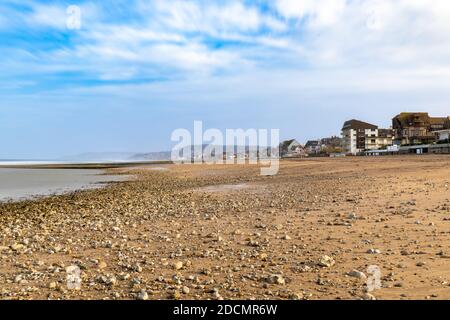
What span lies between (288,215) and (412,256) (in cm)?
615

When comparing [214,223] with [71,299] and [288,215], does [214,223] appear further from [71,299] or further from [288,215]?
[71,299]

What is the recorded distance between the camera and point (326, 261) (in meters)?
7.95

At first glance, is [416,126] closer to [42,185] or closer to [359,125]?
[359,125]

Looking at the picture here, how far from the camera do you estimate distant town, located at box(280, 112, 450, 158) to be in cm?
10221

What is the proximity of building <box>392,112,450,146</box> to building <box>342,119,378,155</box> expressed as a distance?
12771 mm

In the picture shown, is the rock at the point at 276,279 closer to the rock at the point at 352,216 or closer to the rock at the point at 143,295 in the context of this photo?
the rock at the point at 143,295

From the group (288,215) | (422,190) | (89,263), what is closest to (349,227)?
(288,215)

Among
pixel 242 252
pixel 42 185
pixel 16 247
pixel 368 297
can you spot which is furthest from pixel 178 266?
pixel 42 185

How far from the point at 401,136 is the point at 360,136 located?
19.4 m

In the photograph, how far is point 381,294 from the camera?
20.3 ft

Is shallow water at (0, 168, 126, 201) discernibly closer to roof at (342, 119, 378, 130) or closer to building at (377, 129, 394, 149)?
roof at (342, 119, 378, 130)

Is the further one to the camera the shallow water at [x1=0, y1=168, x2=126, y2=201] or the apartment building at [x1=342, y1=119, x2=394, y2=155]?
the apartment building at [x1=342, y1=119, x2=394, y2=155]

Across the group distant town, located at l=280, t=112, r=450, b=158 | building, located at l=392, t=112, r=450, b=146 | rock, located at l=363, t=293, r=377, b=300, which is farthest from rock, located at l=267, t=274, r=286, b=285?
building, located at l=392, t=112, r=450, b=146

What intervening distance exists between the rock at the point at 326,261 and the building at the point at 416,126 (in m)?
123
